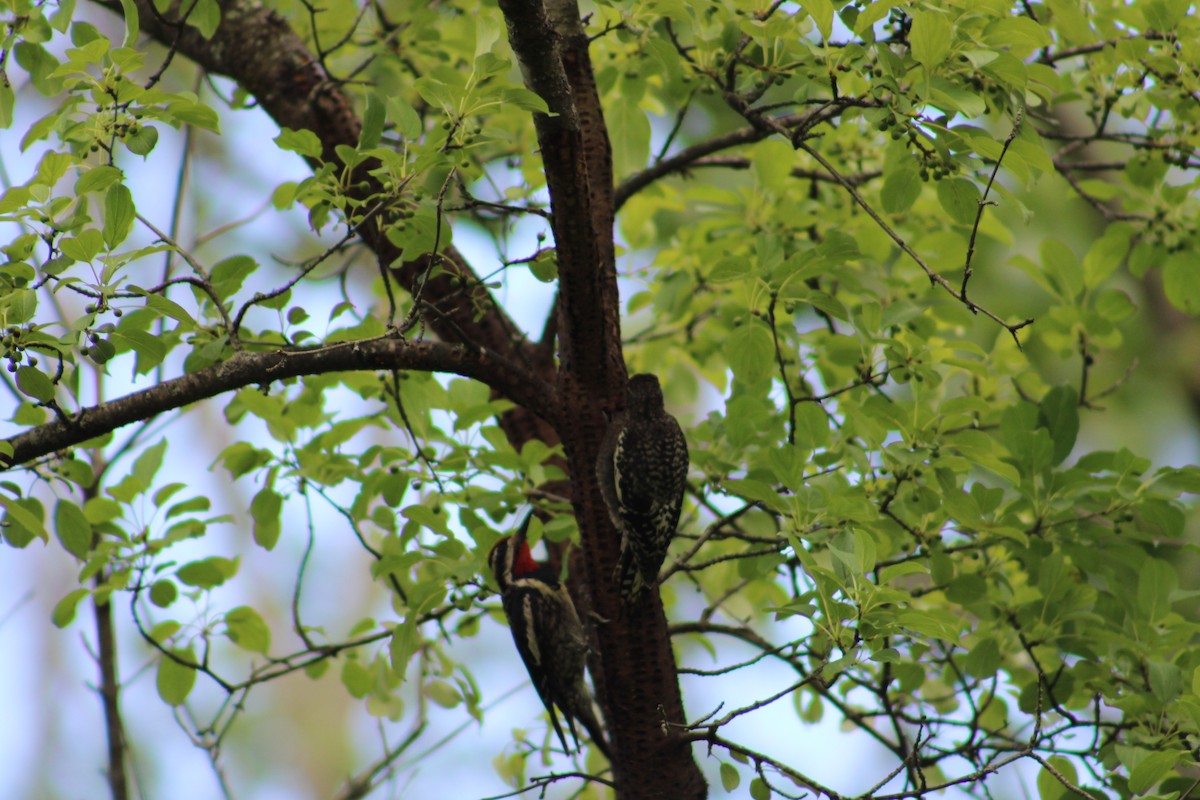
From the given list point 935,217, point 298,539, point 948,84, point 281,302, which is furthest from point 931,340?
point 298,539

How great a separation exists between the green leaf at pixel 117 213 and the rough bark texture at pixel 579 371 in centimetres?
48

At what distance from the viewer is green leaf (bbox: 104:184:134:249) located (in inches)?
96.0

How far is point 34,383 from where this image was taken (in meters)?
2.49

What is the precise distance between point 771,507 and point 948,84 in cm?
118

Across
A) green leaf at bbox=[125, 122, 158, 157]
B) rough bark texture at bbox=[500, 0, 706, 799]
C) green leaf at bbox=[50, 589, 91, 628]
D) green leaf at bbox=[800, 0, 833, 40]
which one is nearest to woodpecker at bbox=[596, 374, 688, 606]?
rough bark texture at bbox=[500, 0, 706, 799]

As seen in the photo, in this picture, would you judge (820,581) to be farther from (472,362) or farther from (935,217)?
(935,217)

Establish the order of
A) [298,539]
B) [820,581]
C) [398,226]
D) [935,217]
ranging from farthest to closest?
[298,539]
[935,217]
[398,226]
[820,581]

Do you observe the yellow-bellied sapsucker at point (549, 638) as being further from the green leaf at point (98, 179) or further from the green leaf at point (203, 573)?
the green leaf at point (98, 179)

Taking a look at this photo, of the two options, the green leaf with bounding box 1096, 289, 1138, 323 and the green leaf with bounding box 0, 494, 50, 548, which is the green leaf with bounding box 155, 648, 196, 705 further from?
the green leaf with bounding box 1096, 289, 1138, 323

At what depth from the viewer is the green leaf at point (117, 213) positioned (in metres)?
2.44

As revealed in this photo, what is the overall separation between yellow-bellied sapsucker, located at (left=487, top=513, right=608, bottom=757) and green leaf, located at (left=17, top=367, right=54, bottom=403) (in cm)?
240

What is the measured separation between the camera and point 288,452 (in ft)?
12.1

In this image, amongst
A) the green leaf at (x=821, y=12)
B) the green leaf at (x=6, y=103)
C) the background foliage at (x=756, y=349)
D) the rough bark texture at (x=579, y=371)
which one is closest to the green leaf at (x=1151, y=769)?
the background foliage at (x=756, y=349)

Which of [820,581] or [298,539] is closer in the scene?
[820,581]
